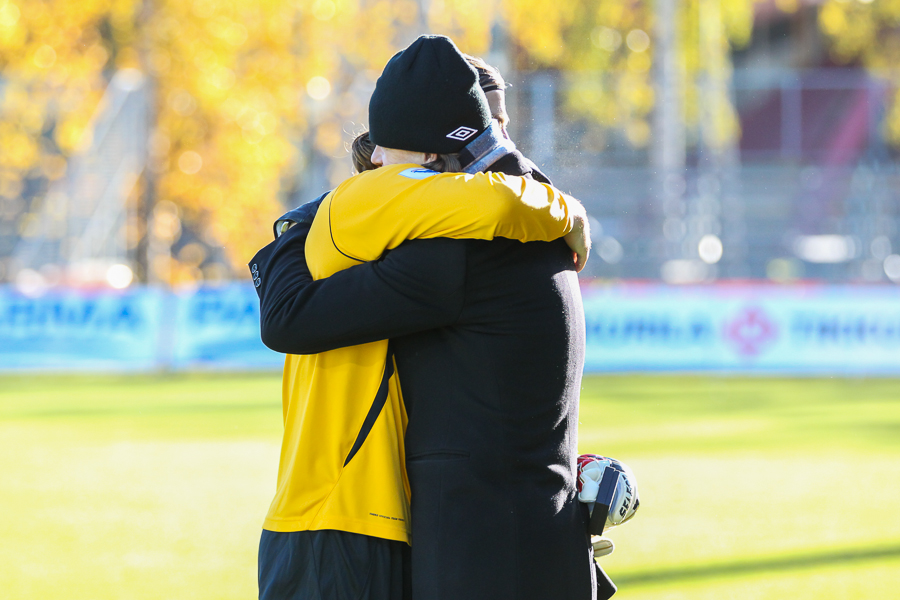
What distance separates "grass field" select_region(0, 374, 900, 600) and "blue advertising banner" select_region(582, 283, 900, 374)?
108 centimetres

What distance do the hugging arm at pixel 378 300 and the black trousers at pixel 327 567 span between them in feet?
1.09

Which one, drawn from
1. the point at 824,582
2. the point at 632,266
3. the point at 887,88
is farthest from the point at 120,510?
the point at 887,88

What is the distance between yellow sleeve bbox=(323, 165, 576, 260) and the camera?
1811 mm

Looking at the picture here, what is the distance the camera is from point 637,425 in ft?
33.4

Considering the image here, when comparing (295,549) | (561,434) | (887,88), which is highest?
(887,88)

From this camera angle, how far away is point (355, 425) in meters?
1.90

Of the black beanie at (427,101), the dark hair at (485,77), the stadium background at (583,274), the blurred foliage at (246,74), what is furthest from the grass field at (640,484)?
the blurred foliage at (246,74)

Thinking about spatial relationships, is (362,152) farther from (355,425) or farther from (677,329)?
(677,329)

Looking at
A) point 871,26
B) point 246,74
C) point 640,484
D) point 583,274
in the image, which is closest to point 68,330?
point 583,274

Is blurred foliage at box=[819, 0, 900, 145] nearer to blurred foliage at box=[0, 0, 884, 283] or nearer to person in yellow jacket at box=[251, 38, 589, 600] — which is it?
blurred foliage at box=[0, 0, 884, 283]

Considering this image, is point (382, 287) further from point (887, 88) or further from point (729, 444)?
point (887, 88)

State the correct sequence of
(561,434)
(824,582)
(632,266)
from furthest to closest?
(632,266) < (824,582) < (561,434)

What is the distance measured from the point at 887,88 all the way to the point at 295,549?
23.3 m

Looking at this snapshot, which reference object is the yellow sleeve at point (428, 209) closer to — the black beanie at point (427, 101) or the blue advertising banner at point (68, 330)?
the black beanie at point (427, 101)
